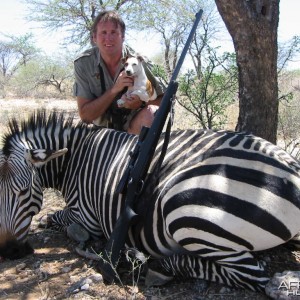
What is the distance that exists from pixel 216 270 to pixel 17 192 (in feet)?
4.63

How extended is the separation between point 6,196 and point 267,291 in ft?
5.72

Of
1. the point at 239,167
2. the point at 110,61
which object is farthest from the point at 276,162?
the point at 110,61

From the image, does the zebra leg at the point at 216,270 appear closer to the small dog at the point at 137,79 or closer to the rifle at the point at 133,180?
the rifle at the point at 133,180

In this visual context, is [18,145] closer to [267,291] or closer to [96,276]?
[96,276]

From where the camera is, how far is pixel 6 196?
9.06 feet

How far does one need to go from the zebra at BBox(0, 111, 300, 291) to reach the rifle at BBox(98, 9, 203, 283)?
0.08m

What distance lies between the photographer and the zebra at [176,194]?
2189 millimetres

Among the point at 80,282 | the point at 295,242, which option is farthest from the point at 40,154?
the point at 295,242

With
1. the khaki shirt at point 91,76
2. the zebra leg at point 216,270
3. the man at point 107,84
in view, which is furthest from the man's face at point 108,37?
the zebra leg at point 216,270

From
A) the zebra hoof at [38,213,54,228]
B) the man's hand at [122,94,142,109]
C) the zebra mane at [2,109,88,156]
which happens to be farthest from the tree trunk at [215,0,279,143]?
the zebra hoof at [38,213,54,228]

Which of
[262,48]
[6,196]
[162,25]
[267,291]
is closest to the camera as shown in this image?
[267,291]

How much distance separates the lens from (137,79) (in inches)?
144

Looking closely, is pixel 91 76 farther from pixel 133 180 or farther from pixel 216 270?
pixel 216 270

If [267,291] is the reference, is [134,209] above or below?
above
